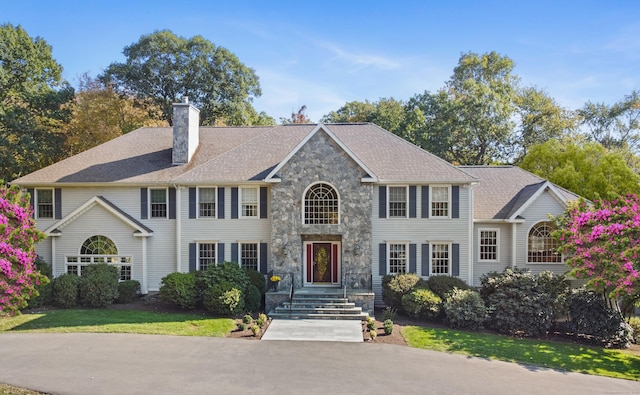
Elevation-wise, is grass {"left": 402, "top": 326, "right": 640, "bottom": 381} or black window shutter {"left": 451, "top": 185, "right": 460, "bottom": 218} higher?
black window shutter {"left": 451, "top": 185, "right": 460, "bottom": 218}

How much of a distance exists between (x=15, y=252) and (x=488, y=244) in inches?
758

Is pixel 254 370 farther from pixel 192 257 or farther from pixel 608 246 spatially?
pixel 608 246

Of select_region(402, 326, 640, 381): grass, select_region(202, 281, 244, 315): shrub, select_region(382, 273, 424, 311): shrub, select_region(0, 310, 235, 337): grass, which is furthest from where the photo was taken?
select_region(382, 273, 424, 311): shrub

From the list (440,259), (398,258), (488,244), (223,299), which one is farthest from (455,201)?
(223,299)

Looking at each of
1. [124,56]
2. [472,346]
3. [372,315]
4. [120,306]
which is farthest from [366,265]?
[124,56]

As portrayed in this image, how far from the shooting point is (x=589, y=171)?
2539cm

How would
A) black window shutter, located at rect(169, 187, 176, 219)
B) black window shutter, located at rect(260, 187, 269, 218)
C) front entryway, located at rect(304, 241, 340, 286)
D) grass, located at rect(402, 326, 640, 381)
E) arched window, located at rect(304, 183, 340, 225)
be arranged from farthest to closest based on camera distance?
black window shutter, located at rect(169, 187, 176, 219)
black window shutter, located at rect(260, 187, 269, 218)
front entryway, located at rect(304, 241, 340, 286)
arched window, located at rect(304, 183, 340, 225)
grass, located at rect(402, 326, 640, 381)

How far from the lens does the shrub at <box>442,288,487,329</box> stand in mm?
16500

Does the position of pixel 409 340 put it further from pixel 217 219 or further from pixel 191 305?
pixel 217 219

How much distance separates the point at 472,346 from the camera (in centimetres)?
1438

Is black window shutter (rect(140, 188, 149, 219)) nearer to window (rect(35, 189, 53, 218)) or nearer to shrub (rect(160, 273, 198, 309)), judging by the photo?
shrub (rect(160, 273, 198, 309))

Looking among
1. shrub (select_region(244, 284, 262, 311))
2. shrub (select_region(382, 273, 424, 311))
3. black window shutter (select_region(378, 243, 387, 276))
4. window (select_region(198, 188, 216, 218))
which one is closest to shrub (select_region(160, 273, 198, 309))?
shrub (select_region(244, 284, 262, 311))

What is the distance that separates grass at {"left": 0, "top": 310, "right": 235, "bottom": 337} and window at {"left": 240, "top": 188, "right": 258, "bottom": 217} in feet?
17.5

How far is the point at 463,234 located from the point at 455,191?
2061 millimetres
